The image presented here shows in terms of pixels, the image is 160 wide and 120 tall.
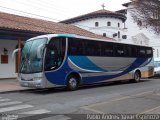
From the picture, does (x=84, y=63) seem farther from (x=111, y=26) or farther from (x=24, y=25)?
(x=111, y=26)

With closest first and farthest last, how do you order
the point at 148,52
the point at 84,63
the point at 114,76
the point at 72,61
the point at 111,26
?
the point at 72,61 < the point at 84,63 < the point at 114,76 < the point at 148,52 < the point at 111,26

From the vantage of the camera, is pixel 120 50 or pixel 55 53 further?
pixel 120 50

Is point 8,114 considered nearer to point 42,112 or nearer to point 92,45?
point 42,112

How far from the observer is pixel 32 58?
15867 millimetres

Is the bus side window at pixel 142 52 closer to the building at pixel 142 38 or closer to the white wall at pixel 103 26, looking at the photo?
the building at pixel 142 38

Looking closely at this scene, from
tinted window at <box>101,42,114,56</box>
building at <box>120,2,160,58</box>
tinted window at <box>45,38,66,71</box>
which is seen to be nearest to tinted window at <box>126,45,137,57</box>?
tinted window at <box>101,42,114,56</box>

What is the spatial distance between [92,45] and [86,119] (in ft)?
33.2

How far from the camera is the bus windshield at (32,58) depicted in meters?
15.5

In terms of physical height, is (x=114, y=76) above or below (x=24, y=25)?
below

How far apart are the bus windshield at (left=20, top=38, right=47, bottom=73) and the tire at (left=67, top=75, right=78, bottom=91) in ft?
7.18

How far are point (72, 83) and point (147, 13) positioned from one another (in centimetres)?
701

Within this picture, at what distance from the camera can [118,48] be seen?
821 inches

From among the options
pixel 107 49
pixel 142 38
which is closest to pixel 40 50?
pixel 107 49

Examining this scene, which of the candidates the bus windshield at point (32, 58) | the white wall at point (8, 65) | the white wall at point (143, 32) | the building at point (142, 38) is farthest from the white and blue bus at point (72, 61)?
the white wall at point (143, 32)
